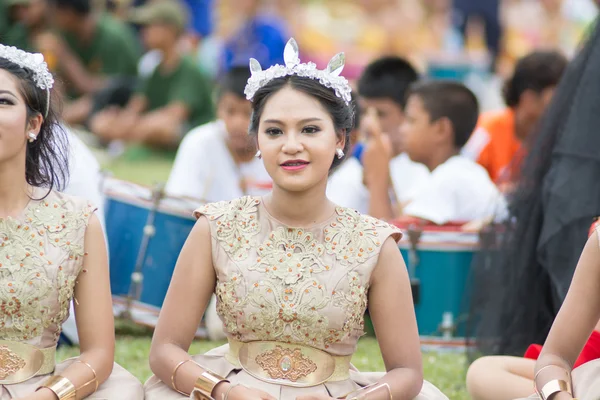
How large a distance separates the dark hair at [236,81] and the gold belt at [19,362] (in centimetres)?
302

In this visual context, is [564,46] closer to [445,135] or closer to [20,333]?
[445,135]

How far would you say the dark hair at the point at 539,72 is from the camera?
695cm

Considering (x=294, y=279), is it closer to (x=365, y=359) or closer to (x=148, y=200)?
(x=365, y=359)

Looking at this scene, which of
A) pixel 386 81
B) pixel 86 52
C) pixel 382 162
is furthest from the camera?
pixel 86 52

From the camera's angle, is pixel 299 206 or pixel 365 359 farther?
pixel 365 359

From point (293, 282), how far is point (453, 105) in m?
2.85

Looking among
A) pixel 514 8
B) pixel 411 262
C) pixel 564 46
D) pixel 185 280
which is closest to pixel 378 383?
pixel 185 280

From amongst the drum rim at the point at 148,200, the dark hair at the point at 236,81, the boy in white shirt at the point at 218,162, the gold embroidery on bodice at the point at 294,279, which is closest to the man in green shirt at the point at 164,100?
the boy in white shirt at the point at 218,162

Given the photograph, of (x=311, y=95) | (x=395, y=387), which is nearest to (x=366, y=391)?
(x=395, y=387)

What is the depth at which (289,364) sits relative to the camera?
3498 mm

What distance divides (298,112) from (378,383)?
33.2 inches

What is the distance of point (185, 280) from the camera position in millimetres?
3543

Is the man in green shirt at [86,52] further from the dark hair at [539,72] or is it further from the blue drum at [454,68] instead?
the dark hair at [539,72]

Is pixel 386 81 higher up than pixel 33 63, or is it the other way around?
pixel 33 63
